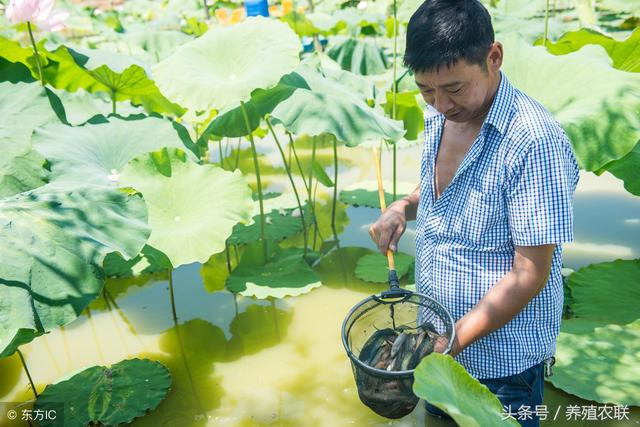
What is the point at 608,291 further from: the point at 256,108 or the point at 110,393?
the point at 110,393

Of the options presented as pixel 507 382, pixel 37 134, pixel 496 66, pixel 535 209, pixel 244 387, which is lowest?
pixel 244 387

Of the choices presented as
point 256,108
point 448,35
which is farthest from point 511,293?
point 256,108

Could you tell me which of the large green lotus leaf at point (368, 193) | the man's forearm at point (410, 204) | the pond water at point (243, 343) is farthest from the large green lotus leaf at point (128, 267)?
the man's forearm at point (410, 204)

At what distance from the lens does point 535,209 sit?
1.02 meters

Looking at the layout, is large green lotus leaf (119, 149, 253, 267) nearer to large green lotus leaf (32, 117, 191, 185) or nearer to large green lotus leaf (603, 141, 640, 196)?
large green lotus leaf (32, 117, 191, 185)

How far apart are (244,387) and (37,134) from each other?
133 cm

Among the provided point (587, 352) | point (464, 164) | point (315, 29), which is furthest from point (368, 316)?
point (315, 29)

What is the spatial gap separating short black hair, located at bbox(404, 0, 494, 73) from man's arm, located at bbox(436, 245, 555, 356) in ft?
1.15

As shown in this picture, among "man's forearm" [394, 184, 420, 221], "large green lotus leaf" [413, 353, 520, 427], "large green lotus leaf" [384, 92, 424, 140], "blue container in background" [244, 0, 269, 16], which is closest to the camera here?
"large green lotus leaf" [413, 353, 520, 427]

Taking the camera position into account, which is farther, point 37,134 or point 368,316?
point 37,134

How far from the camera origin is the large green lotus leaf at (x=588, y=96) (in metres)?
2.00

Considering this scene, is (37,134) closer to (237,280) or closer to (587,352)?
(237,280)

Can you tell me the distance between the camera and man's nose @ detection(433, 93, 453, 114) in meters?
1.04

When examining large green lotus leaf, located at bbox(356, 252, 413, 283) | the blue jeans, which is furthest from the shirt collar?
large green lotus leaf, located at bbox(356, 252, 413, 283)
